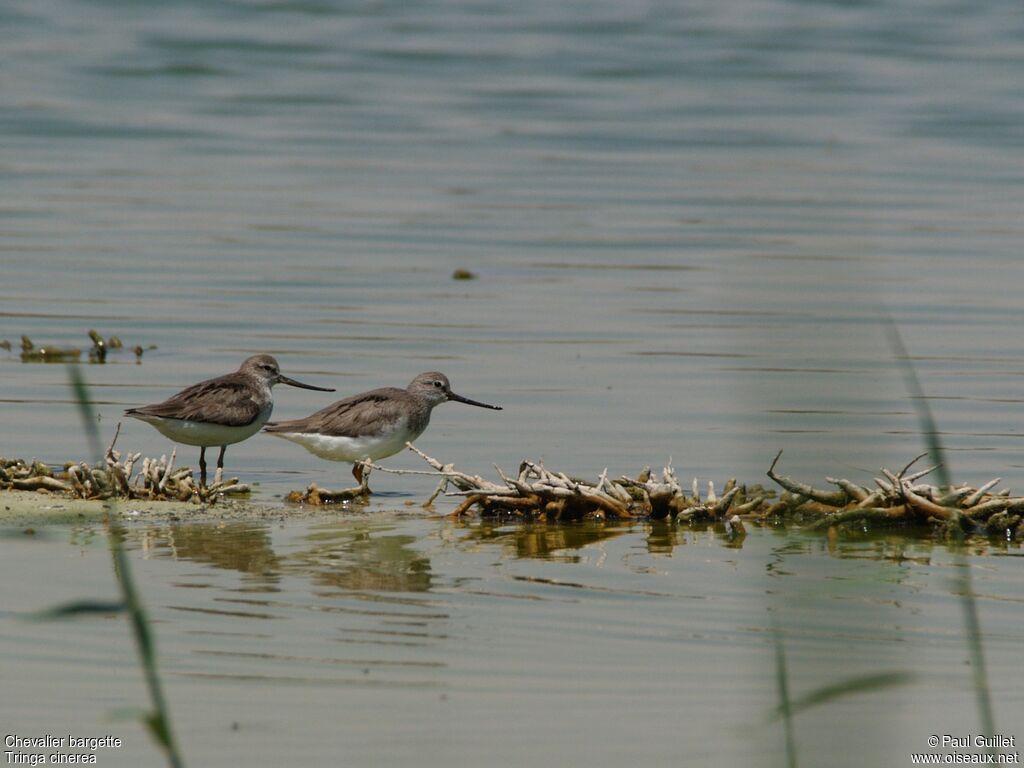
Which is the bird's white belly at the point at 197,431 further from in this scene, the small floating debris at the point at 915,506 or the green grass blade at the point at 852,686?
the green grass blade at the point at 852,686

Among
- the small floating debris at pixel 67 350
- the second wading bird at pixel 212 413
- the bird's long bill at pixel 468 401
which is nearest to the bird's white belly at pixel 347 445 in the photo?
the second wading bird at pixel 212 413

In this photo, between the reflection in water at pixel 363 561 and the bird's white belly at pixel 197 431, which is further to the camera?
the bird's white belly at pixel 197 431

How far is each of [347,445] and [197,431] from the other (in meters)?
0.78

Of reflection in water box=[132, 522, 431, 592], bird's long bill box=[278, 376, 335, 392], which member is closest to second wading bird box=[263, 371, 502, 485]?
bird's long bill box=[278, 376, 335, 392]

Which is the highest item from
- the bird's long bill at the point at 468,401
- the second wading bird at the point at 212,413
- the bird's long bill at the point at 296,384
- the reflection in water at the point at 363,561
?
the bird's long bill at the point at 296,384

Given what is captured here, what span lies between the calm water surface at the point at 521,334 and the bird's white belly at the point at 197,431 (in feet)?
0.90

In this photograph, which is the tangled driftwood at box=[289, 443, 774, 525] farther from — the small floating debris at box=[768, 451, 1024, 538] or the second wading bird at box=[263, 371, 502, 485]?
the second wading bird at box=[263, 371, 502, 485]

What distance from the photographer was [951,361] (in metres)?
11.8

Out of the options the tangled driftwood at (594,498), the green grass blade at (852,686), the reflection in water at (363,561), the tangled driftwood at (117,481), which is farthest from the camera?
the tangled driftwood at (117,481)

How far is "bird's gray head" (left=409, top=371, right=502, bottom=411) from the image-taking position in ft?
31.9

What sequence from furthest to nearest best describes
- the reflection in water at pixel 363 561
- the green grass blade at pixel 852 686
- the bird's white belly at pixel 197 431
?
1. the bird's white belly at pixel 197 431
2. the reflection in water at pixel 363 561
3. the green grass blade at pixel 852 686

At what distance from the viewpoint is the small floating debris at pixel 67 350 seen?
460 inches

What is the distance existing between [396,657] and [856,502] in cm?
291

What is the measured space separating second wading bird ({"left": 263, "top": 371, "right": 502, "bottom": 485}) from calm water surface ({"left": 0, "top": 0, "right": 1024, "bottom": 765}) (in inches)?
9.4
